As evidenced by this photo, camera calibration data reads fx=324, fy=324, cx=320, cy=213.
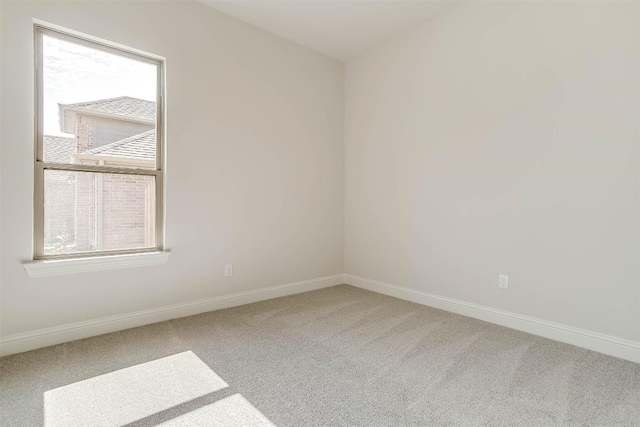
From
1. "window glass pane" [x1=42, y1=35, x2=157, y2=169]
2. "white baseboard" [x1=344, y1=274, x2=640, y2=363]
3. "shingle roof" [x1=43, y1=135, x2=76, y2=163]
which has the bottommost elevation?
"white baseboard" [x1=344, y1=274, x2=640, y2=363]

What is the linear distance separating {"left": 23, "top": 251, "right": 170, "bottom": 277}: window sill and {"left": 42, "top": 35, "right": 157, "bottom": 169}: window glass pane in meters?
0.76

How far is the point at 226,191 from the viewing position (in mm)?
3268

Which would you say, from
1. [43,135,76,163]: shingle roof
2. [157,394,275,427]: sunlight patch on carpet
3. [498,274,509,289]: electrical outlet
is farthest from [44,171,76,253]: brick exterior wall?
[498,274,509,289]: electrical outlet

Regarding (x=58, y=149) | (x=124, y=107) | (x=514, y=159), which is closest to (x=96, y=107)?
(x=124, y=107)

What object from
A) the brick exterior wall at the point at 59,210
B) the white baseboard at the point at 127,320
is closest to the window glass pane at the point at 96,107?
the brick exterior wall at the point at 59,210

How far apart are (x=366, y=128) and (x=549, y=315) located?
268cm

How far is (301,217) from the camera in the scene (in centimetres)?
393

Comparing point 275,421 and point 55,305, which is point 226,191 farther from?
point 275,421

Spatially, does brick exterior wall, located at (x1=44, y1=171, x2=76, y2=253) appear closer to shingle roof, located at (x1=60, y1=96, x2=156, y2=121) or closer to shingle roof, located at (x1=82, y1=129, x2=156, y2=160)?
shingle roof, located at (x1=82, y1=129, x2=156, y2=160)

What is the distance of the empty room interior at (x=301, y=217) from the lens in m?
1.88

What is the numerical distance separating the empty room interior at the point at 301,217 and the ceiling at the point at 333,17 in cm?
3

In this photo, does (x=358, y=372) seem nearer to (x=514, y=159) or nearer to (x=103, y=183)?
(x=514, y=159)

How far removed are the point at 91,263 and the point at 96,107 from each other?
1254 millimetres

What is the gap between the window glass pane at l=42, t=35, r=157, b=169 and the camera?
243 centimetres
